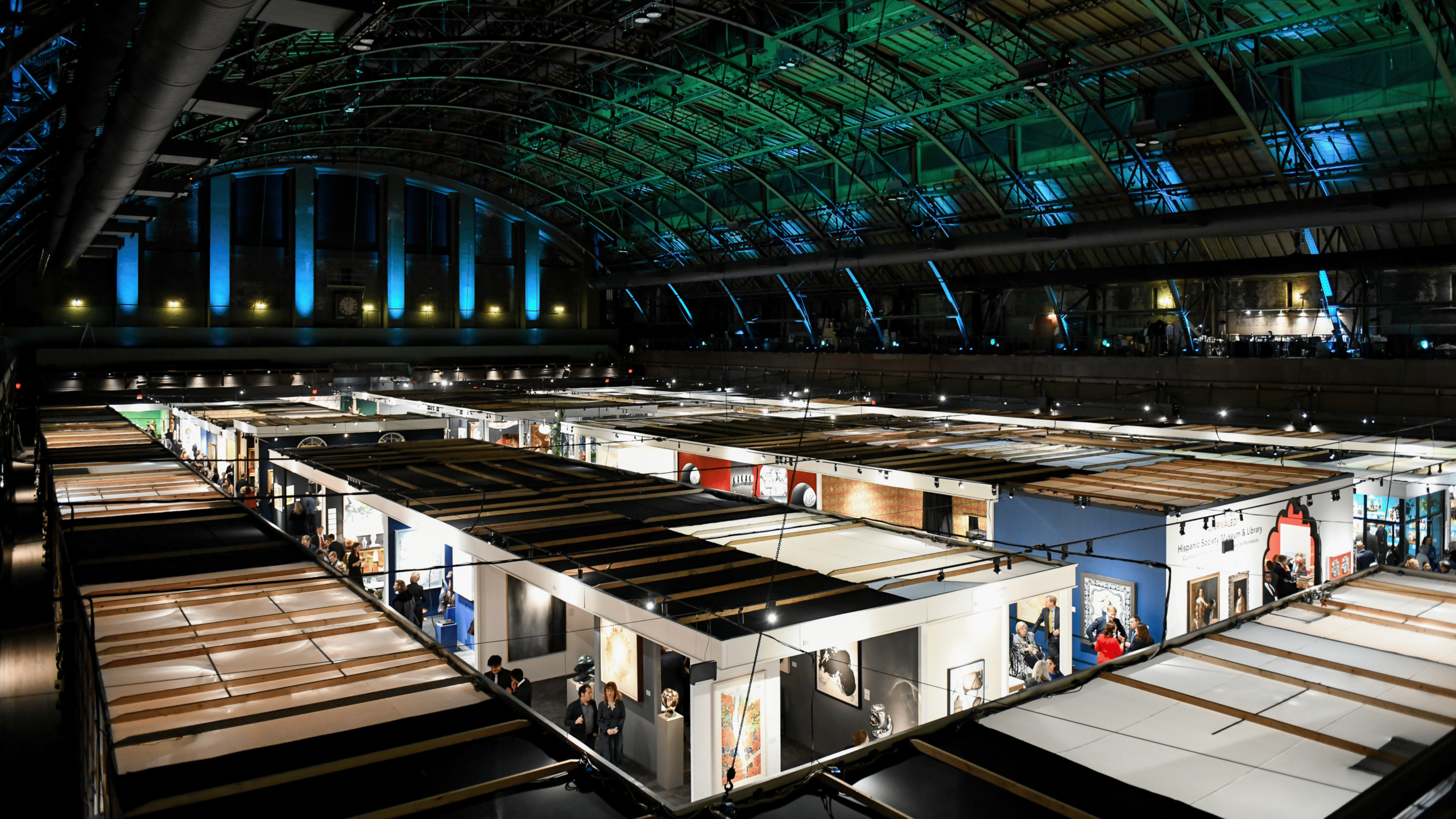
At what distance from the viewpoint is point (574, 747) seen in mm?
5070

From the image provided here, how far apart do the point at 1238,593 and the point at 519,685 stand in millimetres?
9568

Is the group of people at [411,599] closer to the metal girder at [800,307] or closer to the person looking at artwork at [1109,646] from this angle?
the person looking at artwork at [1109,646]

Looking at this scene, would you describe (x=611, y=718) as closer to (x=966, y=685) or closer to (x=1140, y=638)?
(x=966, y=685)

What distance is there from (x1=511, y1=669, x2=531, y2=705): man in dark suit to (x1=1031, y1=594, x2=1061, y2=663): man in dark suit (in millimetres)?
5863

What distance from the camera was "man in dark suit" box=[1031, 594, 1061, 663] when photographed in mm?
10445

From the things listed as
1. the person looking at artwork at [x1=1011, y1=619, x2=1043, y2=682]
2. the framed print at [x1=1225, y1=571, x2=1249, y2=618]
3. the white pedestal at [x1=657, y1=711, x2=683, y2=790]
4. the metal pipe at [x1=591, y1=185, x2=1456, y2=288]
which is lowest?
the white pedestal at [x1=657, y1=711, x2=683, y2=790]

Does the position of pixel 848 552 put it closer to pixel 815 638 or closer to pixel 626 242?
pixel 815 638

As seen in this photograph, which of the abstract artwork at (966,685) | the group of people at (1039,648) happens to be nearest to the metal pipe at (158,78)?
the abstract artwork at (966,685)

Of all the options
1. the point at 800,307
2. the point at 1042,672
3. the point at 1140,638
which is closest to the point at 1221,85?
the point at 1140,638

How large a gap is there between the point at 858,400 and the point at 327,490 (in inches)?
790

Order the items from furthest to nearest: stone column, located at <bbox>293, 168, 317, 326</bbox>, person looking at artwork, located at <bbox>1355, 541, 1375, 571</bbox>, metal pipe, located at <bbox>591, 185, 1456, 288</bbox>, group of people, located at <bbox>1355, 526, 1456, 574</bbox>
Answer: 1. stone column, located at <bbox>293, 168, 317, 326</bbox>
2. metal pipe, located at <bbox>591, 185, 1456, 288</bbox>
3. group of people, located at <bbox>1355, 526, 1456, 574</bbox>
4. person looking at artwork, located at <bbox>1355, 541, 1375, 571</bbox>

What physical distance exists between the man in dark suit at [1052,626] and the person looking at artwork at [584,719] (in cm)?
518

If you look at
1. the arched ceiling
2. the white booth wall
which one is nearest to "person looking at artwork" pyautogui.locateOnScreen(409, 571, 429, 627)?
the white booth wall

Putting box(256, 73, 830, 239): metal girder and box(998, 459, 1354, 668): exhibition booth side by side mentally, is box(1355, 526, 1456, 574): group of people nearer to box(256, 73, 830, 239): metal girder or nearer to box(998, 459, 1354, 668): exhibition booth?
box(998, 459, 1354, 668): exhibition booth
